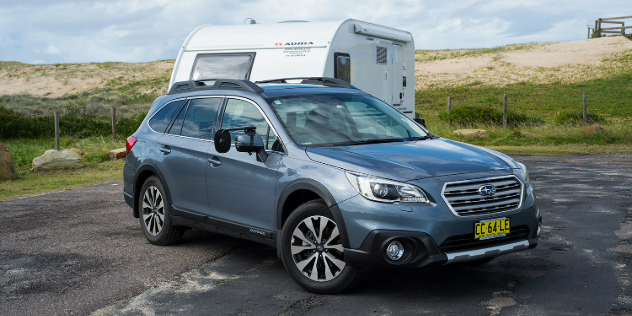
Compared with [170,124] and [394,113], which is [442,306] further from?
[170,124]

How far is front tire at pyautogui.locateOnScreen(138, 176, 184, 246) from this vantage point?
22.5ft

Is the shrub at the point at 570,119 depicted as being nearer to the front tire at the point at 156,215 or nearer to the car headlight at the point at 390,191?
the front tire at the point at 156,215

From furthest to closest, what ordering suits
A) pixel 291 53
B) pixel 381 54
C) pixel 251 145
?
pixel 381 54 → pixel 291 53 → pixel 251 145

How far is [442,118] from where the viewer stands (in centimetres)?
2409

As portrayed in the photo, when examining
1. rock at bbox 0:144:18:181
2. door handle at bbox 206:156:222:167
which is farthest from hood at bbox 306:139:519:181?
rock at bbox 0:144:18:181

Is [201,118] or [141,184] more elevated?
[201,118]

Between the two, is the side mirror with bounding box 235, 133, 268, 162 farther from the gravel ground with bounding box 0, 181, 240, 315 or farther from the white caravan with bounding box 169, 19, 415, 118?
the white caravan with bounding box 169, 19, 415, 118

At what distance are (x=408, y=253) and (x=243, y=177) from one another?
177 cm

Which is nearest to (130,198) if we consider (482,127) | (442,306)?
(442,306)

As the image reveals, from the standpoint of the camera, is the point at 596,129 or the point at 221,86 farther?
the point at 596,129

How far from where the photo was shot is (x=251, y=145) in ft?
17.9

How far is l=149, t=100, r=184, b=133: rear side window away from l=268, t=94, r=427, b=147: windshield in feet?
5.10

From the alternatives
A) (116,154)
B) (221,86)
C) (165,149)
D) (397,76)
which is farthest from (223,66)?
(221,86)

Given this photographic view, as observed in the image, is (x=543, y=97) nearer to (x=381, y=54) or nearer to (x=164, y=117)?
(x=381, y=54)
